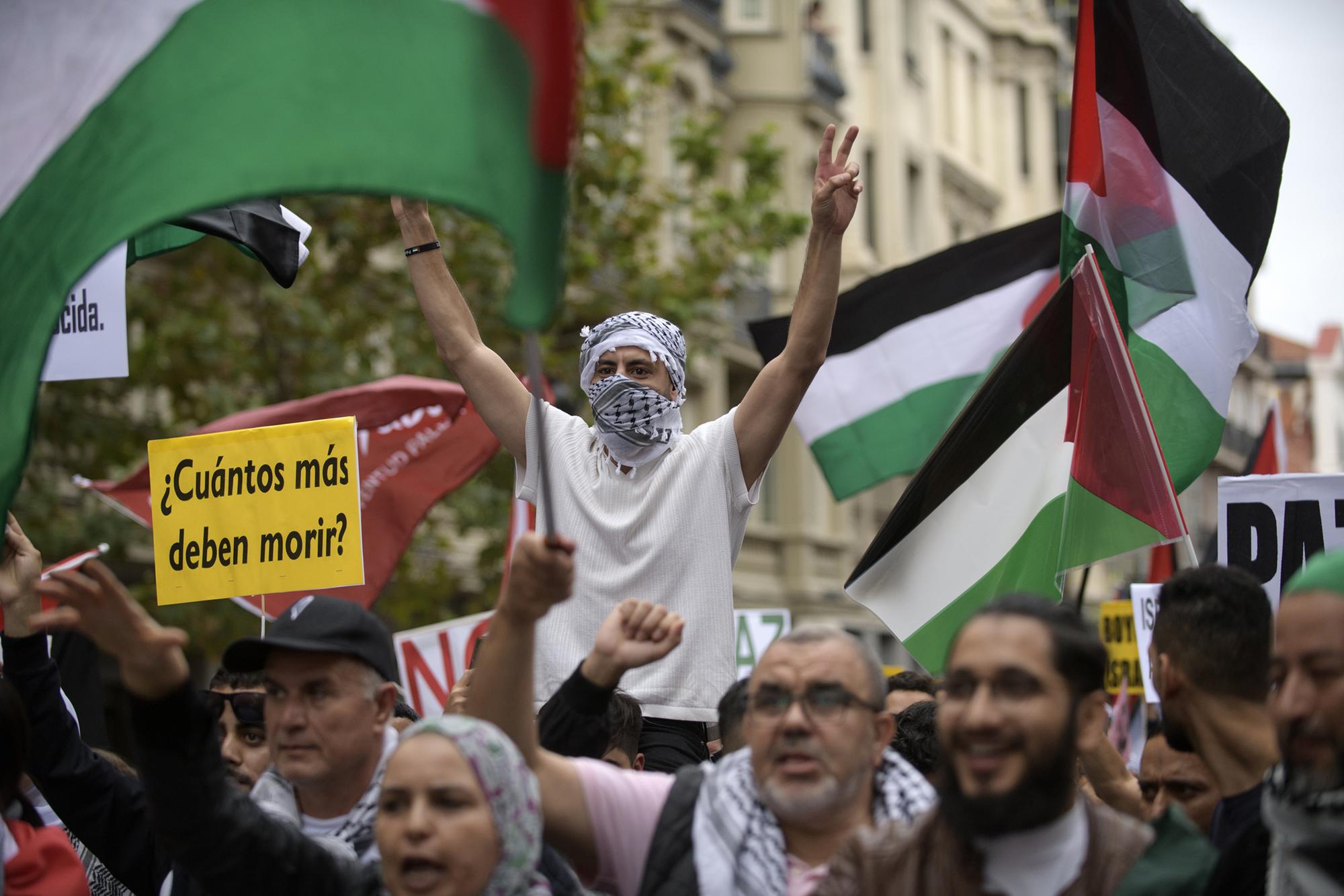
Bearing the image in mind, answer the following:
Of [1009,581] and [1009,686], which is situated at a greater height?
[1009,581]

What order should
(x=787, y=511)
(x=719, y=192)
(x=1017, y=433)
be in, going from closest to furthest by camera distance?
1. (x=1017, y=433)
2. (x=719, y=192)
3. (x=787, y=511)

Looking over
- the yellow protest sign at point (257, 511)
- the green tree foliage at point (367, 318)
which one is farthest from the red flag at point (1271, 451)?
the yellow protest sign at point (257, 511)

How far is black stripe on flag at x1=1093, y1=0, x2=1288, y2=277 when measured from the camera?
7.12 metres

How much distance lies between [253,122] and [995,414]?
11.8ft

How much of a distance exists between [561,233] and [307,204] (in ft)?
43.8

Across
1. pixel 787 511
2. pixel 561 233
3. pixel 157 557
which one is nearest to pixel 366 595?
pixel 157 557

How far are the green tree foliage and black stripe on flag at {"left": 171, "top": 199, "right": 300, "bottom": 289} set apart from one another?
738 centimetres

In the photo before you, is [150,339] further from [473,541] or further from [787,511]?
[787,511]

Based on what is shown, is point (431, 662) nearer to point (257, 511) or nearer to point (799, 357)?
point (257, 511)

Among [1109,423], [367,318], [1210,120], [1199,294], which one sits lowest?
[1109,423]

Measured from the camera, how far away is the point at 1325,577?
11.7 feet

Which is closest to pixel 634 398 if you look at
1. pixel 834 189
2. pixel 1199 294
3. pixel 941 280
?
pixel 834 189

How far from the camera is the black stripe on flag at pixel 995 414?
6.79m

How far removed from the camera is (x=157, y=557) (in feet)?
23.5
